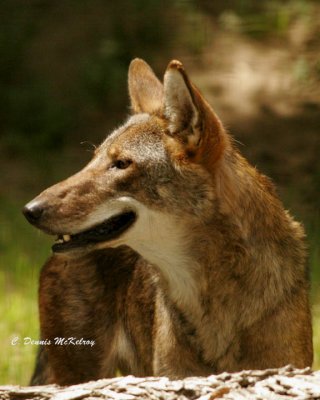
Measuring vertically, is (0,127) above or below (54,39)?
below

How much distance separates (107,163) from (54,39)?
7.24 metres

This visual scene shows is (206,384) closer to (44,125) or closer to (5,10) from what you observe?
(44,125)

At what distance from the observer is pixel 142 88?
633cm

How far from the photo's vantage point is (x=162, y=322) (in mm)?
5910

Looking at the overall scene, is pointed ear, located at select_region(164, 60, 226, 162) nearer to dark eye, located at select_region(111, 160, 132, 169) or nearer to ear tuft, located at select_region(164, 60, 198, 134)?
ear tuft, located at select_region(164, 60, 198, 134)

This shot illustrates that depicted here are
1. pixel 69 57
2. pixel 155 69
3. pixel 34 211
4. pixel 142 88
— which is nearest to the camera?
pixel 34 211

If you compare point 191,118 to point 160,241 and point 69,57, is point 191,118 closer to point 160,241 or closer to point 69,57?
point 160,241

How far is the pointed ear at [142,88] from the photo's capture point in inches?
244

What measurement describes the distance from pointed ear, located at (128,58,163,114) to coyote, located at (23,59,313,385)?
0.33 metres

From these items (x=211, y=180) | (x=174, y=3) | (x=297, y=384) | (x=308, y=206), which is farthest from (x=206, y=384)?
(x=174, y=3)

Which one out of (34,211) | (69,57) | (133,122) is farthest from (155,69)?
(34,211)

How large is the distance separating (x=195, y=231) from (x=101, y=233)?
0.51m

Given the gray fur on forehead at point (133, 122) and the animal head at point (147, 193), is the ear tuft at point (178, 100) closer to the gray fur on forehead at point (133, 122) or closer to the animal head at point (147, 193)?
the animal head at point (147, 193)

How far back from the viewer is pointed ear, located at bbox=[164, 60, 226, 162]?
5.39 metres
